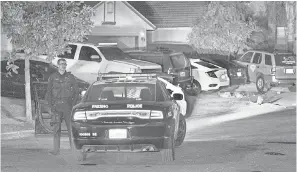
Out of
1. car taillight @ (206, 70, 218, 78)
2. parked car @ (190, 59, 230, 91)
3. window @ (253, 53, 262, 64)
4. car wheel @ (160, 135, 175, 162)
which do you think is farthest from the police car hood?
window @ (253, 53, 262, 64)

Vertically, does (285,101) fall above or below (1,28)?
below

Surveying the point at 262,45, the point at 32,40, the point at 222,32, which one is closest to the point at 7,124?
the point at 32,40

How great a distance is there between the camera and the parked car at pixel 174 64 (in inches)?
1059

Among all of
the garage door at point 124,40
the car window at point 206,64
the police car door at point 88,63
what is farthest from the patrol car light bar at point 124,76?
the garage door at point 124,40

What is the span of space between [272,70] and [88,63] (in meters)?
7.79

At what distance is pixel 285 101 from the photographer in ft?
90.1

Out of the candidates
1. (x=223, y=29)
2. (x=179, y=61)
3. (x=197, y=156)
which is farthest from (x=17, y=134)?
(x=223, y=29)

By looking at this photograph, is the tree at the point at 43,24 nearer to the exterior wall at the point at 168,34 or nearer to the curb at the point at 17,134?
the curb at the point at 17,134

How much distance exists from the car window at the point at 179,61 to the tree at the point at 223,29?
14927 mm

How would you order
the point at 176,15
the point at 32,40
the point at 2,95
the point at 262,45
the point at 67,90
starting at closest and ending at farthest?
the point at 67,90
the point at 32,40
the point at 2,95
the point at 262,45
the point at 176,15

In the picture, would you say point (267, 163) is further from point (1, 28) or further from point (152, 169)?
point (1, 28)

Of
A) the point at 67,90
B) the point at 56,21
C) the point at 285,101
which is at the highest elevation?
the point at 56,21

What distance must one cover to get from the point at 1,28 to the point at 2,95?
6175mm

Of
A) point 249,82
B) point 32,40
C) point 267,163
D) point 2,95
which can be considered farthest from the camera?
point 249,82
